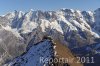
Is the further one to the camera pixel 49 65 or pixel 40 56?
pixel 40 56

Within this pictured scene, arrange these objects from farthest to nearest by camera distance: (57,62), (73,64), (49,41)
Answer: (49,41), (73,64), (57,62)

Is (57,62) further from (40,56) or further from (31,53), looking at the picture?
(31,53)

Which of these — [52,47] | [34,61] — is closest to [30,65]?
[34,61]

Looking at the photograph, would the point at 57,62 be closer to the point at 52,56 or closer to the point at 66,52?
the point at 52,56

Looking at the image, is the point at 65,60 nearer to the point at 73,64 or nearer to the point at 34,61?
the point at 73,64

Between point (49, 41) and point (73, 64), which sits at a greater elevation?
point (49, 41)

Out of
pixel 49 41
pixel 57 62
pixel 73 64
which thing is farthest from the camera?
pixel 49 41

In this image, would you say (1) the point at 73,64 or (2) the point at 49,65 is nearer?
(2) the point at 49,65
